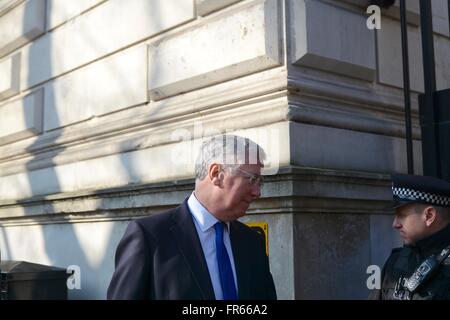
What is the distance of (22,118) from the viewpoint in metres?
6.86

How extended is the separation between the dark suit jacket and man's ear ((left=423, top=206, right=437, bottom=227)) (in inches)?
36.1

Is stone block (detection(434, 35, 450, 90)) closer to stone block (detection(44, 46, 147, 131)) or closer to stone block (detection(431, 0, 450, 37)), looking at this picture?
stone block (detection(431, 0, 450, 37))

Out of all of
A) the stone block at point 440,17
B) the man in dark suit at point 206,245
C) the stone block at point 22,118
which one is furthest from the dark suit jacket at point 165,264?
the stone block at point 22,118

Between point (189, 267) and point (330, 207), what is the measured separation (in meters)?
1.76

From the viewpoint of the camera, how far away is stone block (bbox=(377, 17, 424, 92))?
455 centimetres

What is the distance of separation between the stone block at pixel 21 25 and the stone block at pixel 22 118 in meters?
0.68

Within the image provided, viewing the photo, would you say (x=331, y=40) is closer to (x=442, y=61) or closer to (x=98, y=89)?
(x=442, y=61)

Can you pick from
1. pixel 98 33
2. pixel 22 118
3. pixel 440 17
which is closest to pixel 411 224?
pixel 440 17

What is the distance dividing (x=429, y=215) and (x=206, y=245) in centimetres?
110

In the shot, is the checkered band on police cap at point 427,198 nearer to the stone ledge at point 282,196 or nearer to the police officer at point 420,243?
the police officer at point 420,243

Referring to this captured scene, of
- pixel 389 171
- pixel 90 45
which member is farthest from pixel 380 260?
pixel 90 45

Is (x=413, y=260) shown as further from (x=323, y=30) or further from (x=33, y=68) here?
(x=33, y=68)

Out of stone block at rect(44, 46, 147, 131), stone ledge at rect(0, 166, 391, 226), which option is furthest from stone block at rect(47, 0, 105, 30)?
stone ledge at rect(0, 166, 391, 226)

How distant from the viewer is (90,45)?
19.2ft
